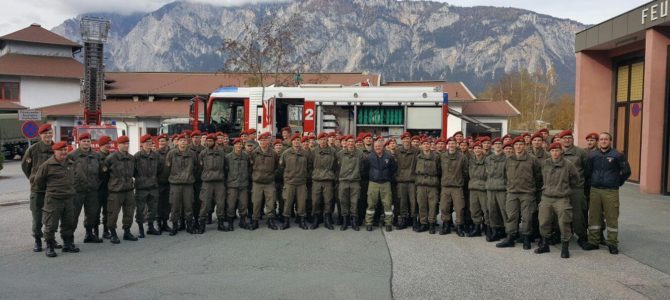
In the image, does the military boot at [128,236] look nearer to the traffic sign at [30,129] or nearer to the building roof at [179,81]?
the traffic sign at [30,129]

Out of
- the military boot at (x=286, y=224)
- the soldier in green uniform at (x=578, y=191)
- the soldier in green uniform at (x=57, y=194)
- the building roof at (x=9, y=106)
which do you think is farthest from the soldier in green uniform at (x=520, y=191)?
the building roof at (x=9, y=106)

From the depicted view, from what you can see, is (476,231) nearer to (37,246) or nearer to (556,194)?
(556,194)

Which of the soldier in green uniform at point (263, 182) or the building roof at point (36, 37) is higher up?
the building roof at point (36, 37)

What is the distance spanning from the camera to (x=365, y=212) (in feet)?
34.1

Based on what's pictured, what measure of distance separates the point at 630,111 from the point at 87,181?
16.8m

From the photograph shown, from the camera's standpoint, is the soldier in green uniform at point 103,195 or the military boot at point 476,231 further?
the military boot at point 476,231

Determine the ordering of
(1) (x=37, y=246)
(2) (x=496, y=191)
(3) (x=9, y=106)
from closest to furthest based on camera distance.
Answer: (1) (x=37, y=246), (2) (x=496, y=191), (3) (x=9, y=106)

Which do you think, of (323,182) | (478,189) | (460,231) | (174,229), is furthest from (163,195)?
(478,189)

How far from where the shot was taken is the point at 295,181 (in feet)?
32.5

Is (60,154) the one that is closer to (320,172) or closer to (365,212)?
(320,172)

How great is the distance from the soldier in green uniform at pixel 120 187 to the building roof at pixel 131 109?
26.6 metres

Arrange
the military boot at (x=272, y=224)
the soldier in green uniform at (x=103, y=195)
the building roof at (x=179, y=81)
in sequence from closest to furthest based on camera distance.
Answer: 1. the soldier in green uniform at (x=103, y=195)
2. the military boot at (x=272, y=224)
3. the building roof at (x=179, y=81)

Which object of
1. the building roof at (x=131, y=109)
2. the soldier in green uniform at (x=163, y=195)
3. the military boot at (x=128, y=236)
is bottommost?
the military boot at (x=128, y=236)

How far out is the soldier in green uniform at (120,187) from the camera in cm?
854
